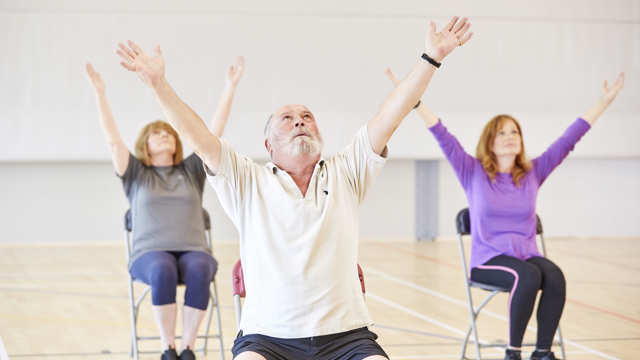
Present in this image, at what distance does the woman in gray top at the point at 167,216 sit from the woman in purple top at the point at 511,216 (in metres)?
1.38

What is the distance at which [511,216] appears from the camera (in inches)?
176

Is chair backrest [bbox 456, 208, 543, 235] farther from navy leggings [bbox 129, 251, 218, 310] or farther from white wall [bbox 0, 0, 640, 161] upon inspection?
white wall [bbox 0, 0, 640, 161]


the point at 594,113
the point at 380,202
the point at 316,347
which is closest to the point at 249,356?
the point at 316,347

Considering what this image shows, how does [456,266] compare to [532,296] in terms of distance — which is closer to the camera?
[532,296]

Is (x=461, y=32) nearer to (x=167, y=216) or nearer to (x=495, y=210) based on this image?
(x=495, y=210)

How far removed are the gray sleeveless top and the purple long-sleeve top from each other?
1.44 meters

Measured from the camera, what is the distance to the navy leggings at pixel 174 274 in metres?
4.27

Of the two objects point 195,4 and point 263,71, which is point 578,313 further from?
point 195,4

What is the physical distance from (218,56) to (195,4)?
712mm

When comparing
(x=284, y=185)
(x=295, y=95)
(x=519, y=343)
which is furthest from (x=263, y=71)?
(x=284, y=185)

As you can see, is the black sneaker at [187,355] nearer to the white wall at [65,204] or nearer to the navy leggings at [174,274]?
the navy leggings at [174,274]

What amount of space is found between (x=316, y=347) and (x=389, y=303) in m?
3.98

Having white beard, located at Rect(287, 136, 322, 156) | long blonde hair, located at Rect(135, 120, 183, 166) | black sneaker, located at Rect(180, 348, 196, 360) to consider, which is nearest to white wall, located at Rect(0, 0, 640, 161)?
long blonde hair, located at Rect(135, 120, 183, 166)

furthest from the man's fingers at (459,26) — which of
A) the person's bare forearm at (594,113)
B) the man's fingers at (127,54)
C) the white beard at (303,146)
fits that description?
the person's bare forearm at (594,113)
